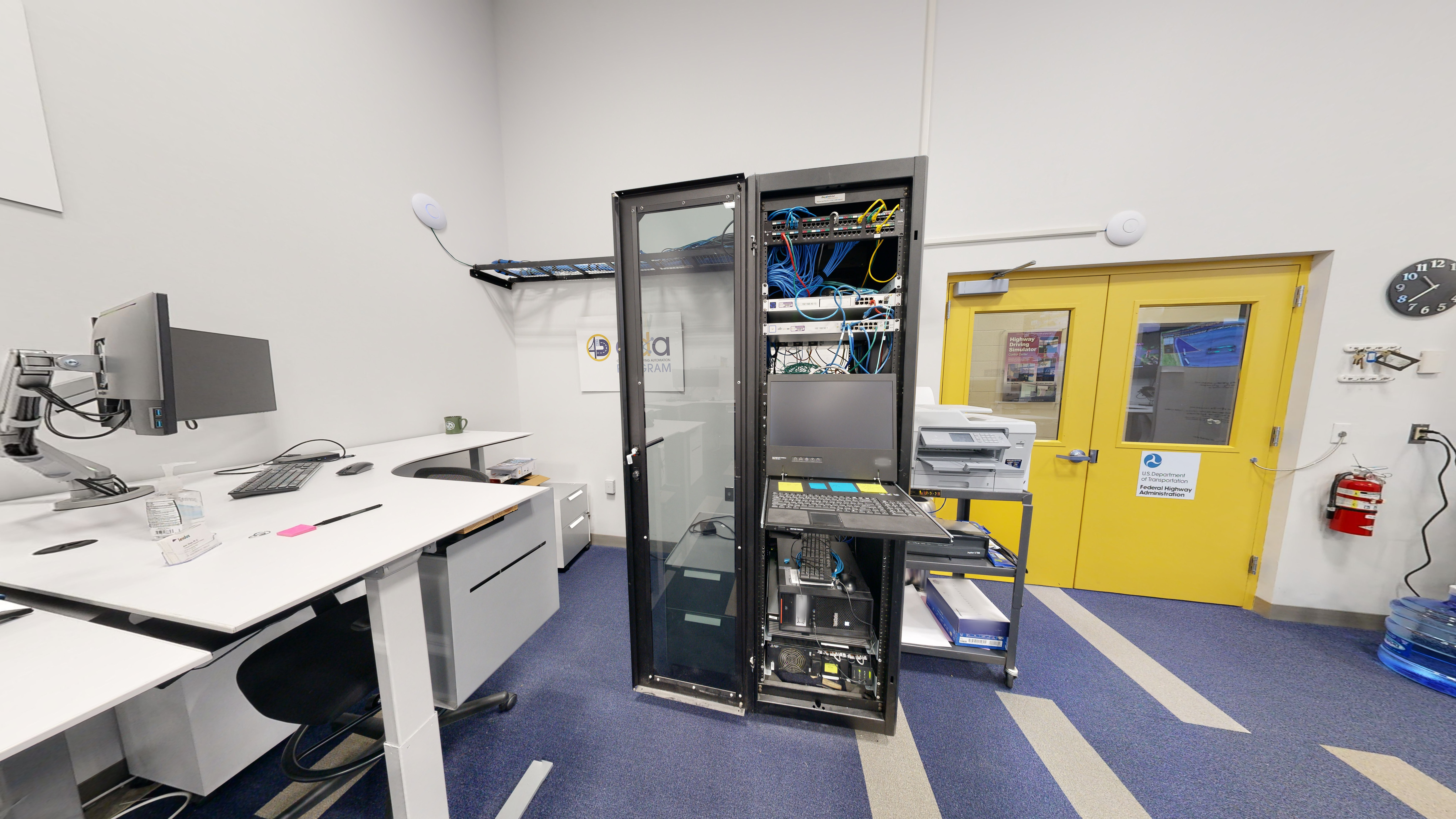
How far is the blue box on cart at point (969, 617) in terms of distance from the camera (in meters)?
1.67

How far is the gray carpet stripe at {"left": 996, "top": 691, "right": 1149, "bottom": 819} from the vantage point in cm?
117

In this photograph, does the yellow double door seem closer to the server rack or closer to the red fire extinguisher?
the red fire extinguisher

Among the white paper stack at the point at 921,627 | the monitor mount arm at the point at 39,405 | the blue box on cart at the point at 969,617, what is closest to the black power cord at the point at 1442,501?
the blue box on cart at the point at 969,617

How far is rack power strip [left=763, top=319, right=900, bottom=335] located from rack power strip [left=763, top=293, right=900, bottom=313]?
0.16ft

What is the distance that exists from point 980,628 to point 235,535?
2512 millimetres

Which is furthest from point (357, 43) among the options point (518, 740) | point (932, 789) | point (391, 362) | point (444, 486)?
point (932, 789)

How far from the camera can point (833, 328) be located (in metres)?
1.34

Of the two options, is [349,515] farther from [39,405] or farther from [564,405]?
[564,405]

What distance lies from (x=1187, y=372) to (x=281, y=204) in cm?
455

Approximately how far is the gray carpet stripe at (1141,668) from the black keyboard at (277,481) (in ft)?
10.9

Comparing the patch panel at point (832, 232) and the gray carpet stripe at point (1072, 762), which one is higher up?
the patch panel at point (832, 232)

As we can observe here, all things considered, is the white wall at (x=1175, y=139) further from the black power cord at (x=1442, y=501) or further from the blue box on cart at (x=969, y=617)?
the blue box on cart at (x=969, y=617)

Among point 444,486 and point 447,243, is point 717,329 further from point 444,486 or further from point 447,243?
point 447,243

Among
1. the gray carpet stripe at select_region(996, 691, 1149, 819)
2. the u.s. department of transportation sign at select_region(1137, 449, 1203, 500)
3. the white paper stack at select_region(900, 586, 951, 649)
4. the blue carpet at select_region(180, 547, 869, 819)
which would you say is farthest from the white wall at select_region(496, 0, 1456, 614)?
the blue carpet at select_region(180, 547, 869, 819)
